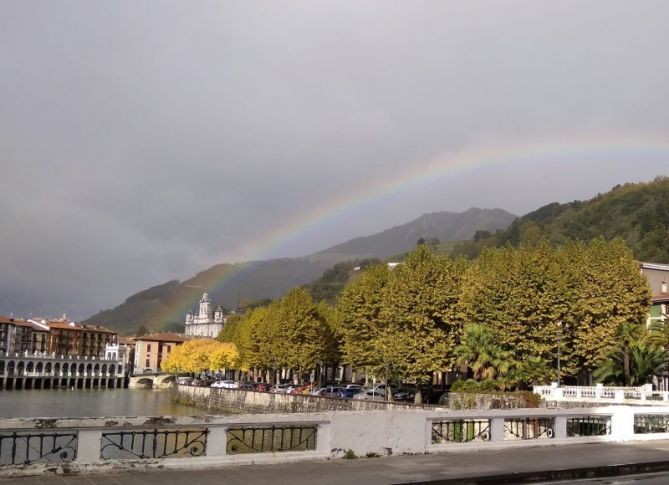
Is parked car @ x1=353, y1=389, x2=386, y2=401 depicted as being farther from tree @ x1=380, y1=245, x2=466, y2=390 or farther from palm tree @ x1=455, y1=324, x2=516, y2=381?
palm tree @ x1=455, y1=324, x2=516, y2=381

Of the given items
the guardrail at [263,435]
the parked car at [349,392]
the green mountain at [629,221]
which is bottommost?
the parked car at [349,392]

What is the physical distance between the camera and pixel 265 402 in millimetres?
78312

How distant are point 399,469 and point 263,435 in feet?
11.5

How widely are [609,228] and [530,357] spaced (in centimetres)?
11996

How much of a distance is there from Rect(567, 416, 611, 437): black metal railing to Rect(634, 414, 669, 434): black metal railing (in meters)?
1.49

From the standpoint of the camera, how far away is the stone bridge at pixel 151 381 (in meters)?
178

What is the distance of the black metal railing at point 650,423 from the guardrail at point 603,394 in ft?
48.1

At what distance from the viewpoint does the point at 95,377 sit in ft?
643

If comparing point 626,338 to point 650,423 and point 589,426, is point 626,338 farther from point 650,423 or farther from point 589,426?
point 589,426

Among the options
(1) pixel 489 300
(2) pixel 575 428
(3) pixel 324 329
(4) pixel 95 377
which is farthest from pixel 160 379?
(2) pixel 575 428

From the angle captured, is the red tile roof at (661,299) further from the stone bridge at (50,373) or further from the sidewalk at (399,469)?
the stone bridge at (50,373)

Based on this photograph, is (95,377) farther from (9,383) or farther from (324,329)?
(324,329)

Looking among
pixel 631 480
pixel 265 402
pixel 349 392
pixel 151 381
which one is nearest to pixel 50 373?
pixel 151 381

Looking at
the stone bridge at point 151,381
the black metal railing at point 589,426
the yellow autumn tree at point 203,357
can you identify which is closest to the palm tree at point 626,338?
the black metal railing at point 589,426
